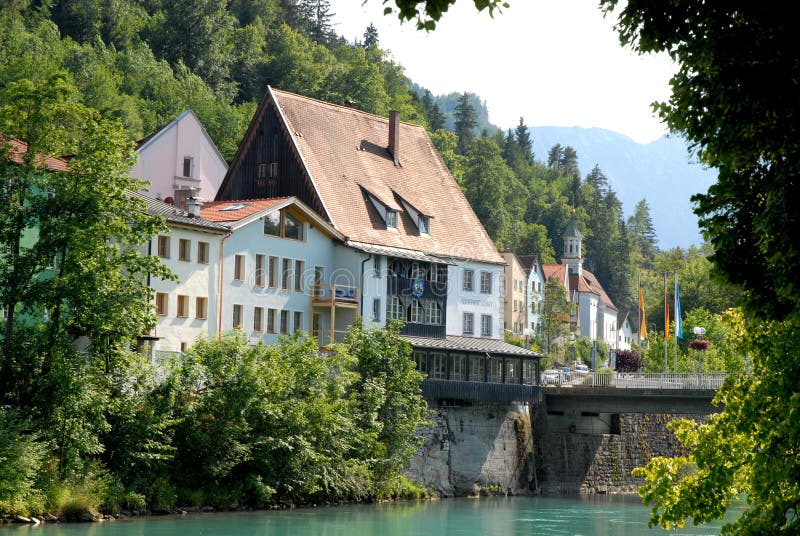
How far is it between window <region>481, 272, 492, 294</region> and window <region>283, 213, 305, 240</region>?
554 inches

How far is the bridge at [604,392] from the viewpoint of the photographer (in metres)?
60.5

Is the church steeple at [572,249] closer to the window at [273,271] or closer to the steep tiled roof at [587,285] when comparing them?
the steep tiled roof at [587,285]

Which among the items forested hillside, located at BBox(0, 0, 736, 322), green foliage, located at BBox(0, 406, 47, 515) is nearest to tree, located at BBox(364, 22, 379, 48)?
forested hillside, located at BBox(0, 0, 736, 322)

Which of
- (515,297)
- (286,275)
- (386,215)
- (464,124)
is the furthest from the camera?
(464,124)

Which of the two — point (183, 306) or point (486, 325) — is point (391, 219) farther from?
point (183, 306)

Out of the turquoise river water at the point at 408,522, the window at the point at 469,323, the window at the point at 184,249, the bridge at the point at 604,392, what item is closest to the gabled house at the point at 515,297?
the window at the point at 469,323

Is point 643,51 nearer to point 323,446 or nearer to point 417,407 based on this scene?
point 323,446

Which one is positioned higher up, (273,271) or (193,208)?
(193,208)

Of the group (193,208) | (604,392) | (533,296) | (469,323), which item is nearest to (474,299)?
(469,323)

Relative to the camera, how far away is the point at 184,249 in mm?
53719

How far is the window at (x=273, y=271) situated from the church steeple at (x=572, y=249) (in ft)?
346

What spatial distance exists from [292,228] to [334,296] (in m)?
3.53

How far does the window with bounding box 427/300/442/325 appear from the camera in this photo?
213 ft

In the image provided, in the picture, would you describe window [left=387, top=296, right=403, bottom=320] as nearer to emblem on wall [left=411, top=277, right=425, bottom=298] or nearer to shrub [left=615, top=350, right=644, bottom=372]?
emblem on wall [left=411, top=277, right=425, bottom=298]
